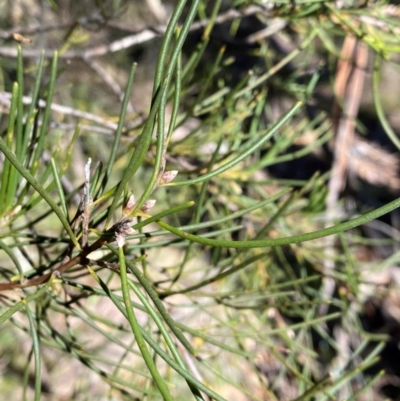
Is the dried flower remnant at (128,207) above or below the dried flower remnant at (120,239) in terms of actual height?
above

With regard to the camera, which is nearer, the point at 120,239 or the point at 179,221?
the point at 120,239

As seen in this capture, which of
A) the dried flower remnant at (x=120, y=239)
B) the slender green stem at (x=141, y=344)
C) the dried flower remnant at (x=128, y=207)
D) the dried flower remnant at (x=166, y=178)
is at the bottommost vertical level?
the slender green stem at (x=141, y=344)

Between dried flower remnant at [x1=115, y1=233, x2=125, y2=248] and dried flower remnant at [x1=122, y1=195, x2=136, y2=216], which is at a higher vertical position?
dried flower remnant at [x1=122, y1=195, x2=136, y2=216]

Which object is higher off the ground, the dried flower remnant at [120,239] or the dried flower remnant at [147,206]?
the dried flower remnant at [147,206]

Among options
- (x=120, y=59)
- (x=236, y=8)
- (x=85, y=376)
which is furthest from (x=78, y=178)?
(x=236, y=8)

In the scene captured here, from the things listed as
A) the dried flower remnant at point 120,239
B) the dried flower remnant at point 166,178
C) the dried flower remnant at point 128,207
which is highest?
the dried flower remnant at point 166,178

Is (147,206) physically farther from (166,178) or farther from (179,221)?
(179,221)

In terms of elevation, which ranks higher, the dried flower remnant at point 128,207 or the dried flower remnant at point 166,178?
the dried flower remnant at point 166,178

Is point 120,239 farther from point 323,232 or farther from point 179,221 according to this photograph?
point 179,221

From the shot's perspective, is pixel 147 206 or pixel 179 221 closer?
pixel 147 206

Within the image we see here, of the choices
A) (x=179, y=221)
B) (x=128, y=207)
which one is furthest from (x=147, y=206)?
(x=179, y=221)

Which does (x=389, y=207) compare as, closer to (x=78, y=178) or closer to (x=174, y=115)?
(x=174, y=115)
